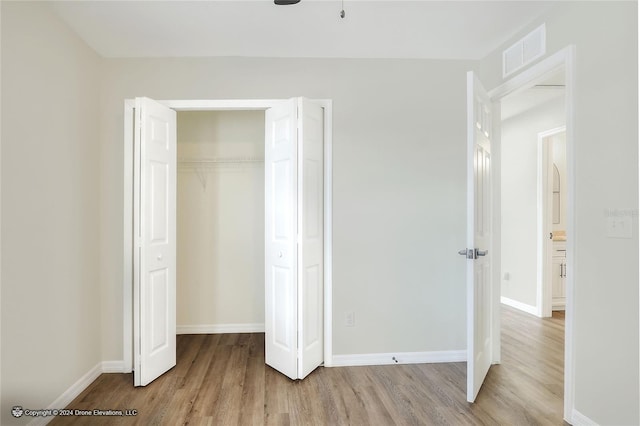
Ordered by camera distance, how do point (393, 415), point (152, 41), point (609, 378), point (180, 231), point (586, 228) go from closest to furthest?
point (609, 378)
point (586, 228)
point (393, 415)
point (152, 41)
point (180, 231)

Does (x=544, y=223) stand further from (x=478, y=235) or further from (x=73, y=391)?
(x=73, y=391)

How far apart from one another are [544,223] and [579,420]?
283 centimetres

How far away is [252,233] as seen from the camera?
357 cm

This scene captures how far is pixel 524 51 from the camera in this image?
230 centimetres

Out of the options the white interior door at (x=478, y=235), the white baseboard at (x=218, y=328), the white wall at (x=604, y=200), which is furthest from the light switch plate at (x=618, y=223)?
the white baseboard at (x=218, y=328)

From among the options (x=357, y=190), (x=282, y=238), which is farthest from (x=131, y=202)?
(x=357, y=190)

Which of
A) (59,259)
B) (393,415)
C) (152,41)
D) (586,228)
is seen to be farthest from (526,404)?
(152,41)

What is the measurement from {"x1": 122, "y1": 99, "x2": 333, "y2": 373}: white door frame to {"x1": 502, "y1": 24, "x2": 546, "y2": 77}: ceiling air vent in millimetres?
→ 1419

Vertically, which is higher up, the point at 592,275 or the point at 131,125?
the point at 131,125

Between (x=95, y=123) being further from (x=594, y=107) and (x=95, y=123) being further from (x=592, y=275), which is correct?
(x=592, y=275)

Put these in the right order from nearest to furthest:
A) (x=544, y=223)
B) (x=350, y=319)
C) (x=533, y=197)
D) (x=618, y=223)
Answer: (x=618, y=223)
(x=350, y=319)
(x=544, y=223)
(x=533, y=197)

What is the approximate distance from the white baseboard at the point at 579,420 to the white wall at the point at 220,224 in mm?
2743

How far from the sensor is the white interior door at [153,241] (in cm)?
234

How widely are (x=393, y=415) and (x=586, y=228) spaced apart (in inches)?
64.6
